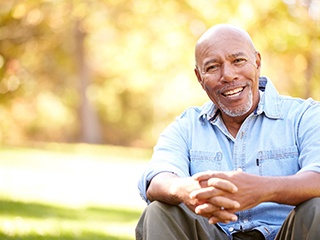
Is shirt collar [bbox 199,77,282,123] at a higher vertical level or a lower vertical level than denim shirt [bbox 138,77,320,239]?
higher

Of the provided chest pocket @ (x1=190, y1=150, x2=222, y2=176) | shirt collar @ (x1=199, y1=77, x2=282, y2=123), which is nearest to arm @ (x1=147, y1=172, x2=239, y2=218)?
chest pocket @ (x1=190, y1=150, x2=222, y2=176)

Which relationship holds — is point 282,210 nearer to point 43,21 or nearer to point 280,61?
point 43,21

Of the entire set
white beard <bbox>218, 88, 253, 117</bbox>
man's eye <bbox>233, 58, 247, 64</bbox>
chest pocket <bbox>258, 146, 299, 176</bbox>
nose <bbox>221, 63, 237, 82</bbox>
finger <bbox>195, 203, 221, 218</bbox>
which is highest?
man's eye <bbox>233, 58, 247, 64</bbox>

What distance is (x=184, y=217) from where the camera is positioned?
3.68 m

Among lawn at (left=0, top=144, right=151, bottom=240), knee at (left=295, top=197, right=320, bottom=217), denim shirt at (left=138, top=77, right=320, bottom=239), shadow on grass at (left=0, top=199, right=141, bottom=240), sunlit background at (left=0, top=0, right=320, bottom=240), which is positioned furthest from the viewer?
sunlit background at (left=0, top=0, right=320, bottom=240)

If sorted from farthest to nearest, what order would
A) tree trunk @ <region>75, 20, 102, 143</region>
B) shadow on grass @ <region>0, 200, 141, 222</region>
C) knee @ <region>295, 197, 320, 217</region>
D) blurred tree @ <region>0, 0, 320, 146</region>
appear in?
tree trunk @ <region>75, 20, 102, 143</region> → blurred tree @ <region>0, 0, 320, 146</region> → shadow on grass @ <region>0, 200, 141, 222</region> → knee @ <region>295, 197, 320, 217</region>

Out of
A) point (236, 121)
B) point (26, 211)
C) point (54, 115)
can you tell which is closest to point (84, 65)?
point (54, 115)

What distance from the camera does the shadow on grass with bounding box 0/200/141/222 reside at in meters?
9.27

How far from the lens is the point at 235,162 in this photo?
13.1 feet

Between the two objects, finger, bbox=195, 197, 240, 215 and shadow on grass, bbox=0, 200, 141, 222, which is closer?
finger, bbox=195, 197, 240, 215

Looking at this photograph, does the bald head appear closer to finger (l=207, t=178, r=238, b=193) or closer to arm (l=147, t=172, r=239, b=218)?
arm (l=147, t=172, r=239, b=218)

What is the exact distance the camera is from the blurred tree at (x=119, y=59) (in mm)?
14495

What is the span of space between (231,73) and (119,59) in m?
30.0

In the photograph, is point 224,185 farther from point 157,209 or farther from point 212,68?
point 212,68
